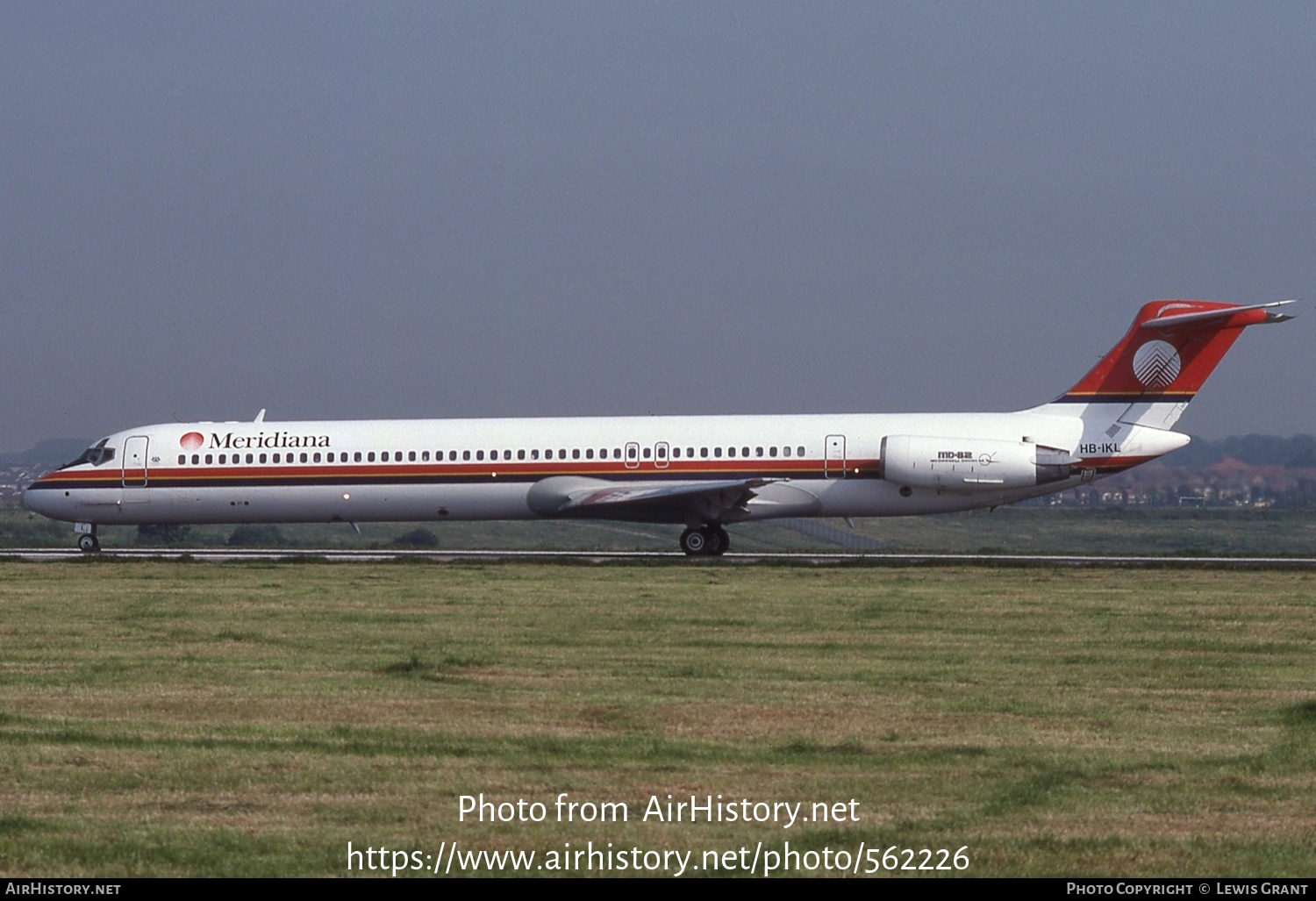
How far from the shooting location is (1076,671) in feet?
50.1

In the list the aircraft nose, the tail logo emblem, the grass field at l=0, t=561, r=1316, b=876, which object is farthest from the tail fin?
the aircraft nose

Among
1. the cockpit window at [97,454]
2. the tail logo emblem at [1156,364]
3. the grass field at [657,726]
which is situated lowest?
the grass field at [657,726]

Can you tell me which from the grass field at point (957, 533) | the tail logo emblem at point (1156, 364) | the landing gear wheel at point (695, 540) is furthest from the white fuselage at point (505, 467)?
the grass field at point (957, 533)

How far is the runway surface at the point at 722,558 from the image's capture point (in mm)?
31281

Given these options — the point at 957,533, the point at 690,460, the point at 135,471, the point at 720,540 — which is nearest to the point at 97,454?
the point at 135,471

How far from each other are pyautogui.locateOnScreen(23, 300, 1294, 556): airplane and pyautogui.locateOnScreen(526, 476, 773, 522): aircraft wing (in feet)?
0.13

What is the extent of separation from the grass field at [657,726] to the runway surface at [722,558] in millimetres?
8807

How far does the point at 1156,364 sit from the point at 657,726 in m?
23.0

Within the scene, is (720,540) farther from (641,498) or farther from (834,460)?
(834,460)

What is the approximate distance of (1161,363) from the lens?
32469mm

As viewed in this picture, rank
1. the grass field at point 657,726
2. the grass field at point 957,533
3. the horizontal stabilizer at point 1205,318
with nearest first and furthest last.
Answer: the grass field at point 657,726 → the horizontal stabilizer at point 1205,318 → the grass field at point 957,533

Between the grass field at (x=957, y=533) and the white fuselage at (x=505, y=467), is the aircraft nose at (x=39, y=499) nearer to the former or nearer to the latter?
the white fuselage at (x=505, y=467)

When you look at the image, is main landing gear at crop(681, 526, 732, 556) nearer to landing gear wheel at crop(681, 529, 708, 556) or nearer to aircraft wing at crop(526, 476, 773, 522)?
landing gear wheel at crop(681, 529, 708, 556)

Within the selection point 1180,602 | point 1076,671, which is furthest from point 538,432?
point 1076,671
